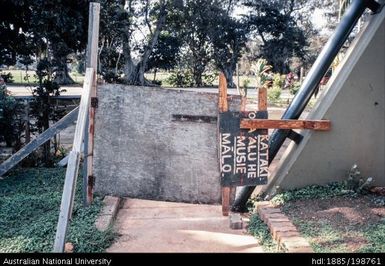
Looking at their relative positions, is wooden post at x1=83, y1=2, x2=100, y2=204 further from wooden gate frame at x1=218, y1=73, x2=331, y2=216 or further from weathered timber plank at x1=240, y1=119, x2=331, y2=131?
weathered timber plank at x1=240, y1=119, x2=331, y2=131

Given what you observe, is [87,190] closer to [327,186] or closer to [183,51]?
[327,186]

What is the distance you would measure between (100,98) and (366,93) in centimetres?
333

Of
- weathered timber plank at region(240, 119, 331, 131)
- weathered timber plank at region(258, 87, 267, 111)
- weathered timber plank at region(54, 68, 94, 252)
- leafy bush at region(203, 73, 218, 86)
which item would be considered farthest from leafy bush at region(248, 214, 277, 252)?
leafy bush at region(203, 73, 218, 86)

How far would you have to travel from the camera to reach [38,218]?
14.3ft

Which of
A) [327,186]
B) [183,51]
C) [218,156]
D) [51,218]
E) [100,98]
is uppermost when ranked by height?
[183,51]

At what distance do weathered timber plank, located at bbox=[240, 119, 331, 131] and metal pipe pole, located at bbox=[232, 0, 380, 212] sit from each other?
282 mm

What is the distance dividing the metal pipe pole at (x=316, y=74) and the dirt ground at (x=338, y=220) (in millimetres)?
718

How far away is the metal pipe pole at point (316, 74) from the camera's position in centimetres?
486

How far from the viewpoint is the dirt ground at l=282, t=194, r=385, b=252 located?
3656 millimetres

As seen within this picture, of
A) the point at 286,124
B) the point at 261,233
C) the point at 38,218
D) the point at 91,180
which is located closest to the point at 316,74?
the point at 286,124

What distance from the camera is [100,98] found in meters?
4.61
